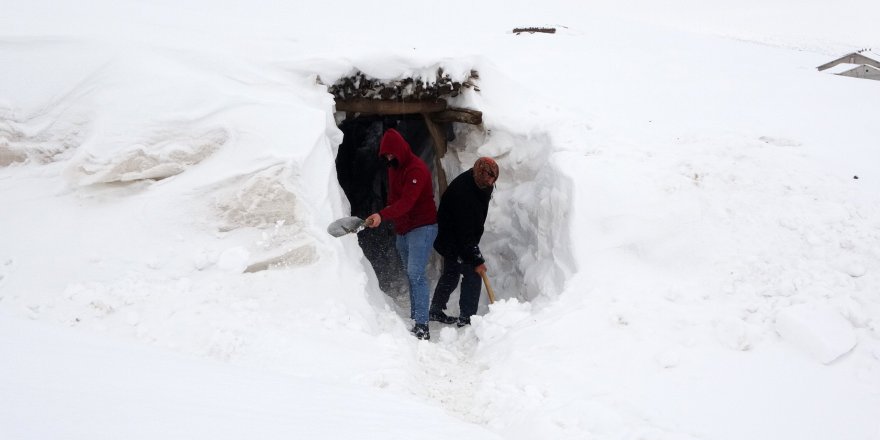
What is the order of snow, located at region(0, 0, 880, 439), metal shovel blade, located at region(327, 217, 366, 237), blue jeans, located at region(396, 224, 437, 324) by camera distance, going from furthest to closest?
blue jeans, located at region(396, 224, 437, 324) < metal shovel blade, located at region(327, 217, 366, 237) < snow, located at region(0, 0, 880, 439)

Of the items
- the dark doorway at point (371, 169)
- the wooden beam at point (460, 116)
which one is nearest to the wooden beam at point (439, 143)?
the wooden beam at point (460, 116)

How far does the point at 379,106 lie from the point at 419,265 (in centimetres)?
202

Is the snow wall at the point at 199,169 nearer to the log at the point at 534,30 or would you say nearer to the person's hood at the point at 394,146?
the person's hood at the point at 394,146

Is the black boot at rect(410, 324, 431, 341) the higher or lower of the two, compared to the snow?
lower

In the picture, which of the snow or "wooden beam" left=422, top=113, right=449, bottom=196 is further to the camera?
"wooden beam" left=422, top=113, right=449, bottom=196

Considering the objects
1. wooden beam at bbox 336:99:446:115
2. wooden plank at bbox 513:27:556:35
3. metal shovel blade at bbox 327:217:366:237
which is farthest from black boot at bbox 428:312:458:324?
wooden plank at bbox 513:27:556:35

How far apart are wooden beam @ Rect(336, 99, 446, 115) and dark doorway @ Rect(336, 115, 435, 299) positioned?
6.24ft

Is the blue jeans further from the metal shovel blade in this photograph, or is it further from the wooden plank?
the wooden plank

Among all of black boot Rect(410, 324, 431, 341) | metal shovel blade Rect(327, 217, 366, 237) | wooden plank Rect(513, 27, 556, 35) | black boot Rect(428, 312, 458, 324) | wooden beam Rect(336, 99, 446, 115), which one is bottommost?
black boot Rect(428, 312, 458, 324)

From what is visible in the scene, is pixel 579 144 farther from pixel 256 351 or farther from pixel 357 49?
pixel 256 351

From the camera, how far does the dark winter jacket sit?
207 inches

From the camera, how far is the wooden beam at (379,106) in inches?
243

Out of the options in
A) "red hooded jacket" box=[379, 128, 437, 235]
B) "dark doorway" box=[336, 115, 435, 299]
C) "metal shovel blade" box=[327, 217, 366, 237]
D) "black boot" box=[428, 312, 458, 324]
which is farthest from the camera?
"dark doorway" box=[336, 115, 435, 299]

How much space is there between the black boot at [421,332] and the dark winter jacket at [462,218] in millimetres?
779
